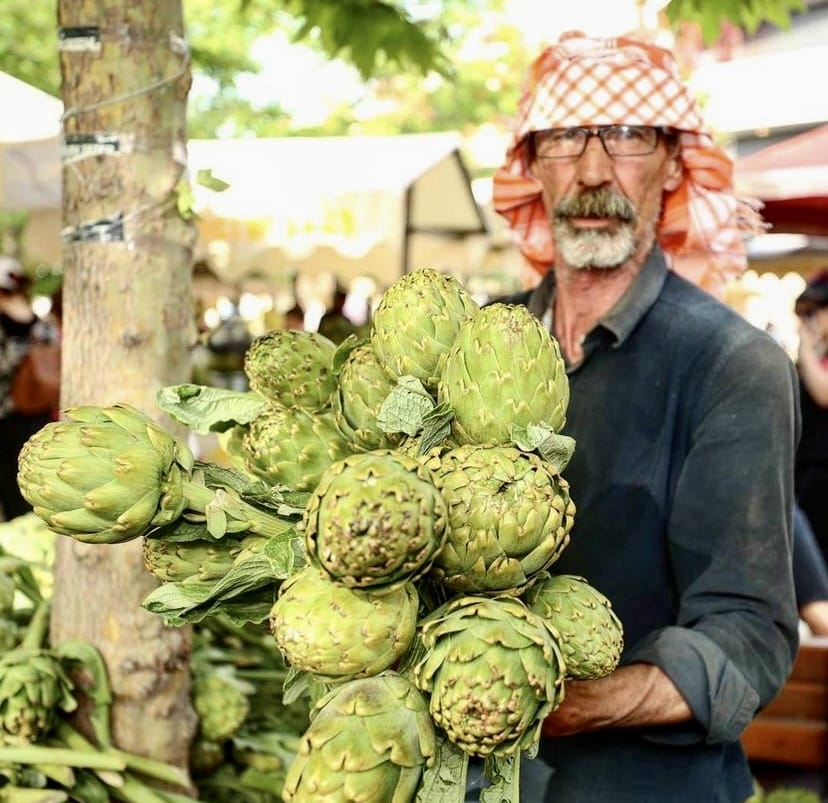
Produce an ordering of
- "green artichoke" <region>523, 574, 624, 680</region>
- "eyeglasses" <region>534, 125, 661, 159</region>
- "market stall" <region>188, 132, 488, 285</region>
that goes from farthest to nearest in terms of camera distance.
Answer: "market stall" <region>188, 132, 488, 285</region>, "eyeglasses" <region>534, 125, 661, 159</region>, "green artichoke" <region>523, 574, 624, 680</region>

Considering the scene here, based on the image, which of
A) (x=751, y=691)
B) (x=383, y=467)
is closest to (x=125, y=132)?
(x=383, y=467)

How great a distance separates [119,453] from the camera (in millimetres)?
1164

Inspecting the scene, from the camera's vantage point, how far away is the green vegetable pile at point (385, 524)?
100 cm

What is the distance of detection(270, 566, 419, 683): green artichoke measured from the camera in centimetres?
102

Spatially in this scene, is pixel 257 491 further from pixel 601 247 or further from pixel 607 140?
pixel 607 140

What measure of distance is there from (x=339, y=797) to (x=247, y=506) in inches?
15.1

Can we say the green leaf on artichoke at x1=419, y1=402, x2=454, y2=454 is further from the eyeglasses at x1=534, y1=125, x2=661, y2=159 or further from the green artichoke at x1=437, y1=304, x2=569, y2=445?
the eyeglasses at x1=534, y1=125, x2=661, y2=159

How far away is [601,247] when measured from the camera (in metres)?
2.04

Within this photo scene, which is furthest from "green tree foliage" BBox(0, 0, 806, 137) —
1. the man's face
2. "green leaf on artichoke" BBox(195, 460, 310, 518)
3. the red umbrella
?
"green leaf on artichoke" BBox(195, 460, 310, 518)

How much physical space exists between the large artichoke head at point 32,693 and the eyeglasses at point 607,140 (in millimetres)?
1356

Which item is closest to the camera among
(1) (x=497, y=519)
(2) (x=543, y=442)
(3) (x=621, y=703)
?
(1) (x=497, y=519)

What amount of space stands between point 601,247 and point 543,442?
988 mm

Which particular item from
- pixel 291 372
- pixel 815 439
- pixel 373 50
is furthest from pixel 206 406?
pixel 815 439

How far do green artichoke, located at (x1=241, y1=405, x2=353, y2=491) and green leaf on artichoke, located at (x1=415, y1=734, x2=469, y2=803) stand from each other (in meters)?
0.37
